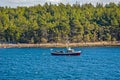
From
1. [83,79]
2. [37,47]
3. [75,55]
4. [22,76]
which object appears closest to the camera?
[83,79]

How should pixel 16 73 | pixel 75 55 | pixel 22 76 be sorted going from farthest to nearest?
pixel 75 55
pixel 16 73
pixel 22 76

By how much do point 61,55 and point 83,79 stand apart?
66378 mm

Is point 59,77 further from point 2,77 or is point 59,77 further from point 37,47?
point 37,47

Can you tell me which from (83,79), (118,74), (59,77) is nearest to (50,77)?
(59,77)

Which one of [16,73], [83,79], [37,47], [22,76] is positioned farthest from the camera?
[37,47]

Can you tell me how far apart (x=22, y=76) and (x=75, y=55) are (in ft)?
201

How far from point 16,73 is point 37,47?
4424 inches

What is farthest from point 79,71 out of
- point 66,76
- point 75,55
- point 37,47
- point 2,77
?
point 37,47

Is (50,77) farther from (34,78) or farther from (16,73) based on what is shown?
(16,73)

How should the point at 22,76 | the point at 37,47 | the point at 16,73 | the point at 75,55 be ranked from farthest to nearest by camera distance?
the point at 37,47
the point at 75,55
the point at 16,73
the point at 22,76

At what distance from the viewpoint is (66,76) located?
80.7 meters

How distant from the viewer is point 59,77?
79625mm

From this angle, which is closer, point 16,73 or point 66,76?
point 66,76

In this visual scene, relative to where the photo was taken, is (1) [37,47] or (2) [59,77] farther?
(1) [37,47]
